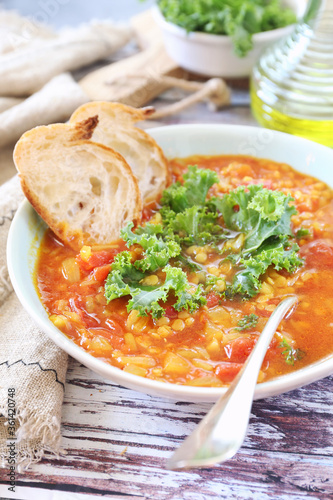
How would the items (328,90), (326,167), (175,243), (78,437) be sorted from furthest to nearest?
(328,90) < (326,167) < (175,243) < (78,437)

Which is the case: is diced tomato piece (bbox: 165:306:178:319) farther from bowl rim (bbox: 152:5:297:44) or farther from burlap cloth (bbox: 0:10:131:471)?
bowl rim (bbox: 152:5:297:44)

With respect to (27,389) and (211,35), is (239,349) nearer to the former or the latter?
(27,389)

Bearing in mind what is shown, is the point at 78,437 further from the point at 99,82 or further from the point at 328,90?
the point at 99,82

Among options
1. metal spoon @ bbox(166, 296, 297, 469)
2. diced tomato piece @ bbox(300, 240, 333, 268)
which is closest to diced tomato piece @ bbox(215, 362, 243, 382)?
metal spoon @ bbox(166, 296, 297, 469)

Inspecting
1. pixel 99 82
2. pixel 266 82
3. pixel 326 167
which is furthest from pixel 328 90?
pixel 99 82

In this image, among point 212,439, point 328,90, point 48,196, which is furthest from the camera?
point 328,90

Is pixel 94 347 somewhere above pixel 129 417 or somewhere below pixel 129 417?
above

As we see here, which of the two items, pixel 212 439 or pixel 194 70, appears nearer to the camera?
pixel 212 439

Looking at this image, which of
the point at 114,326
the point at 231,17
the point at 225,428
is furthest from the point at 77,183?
the point at 231,17
